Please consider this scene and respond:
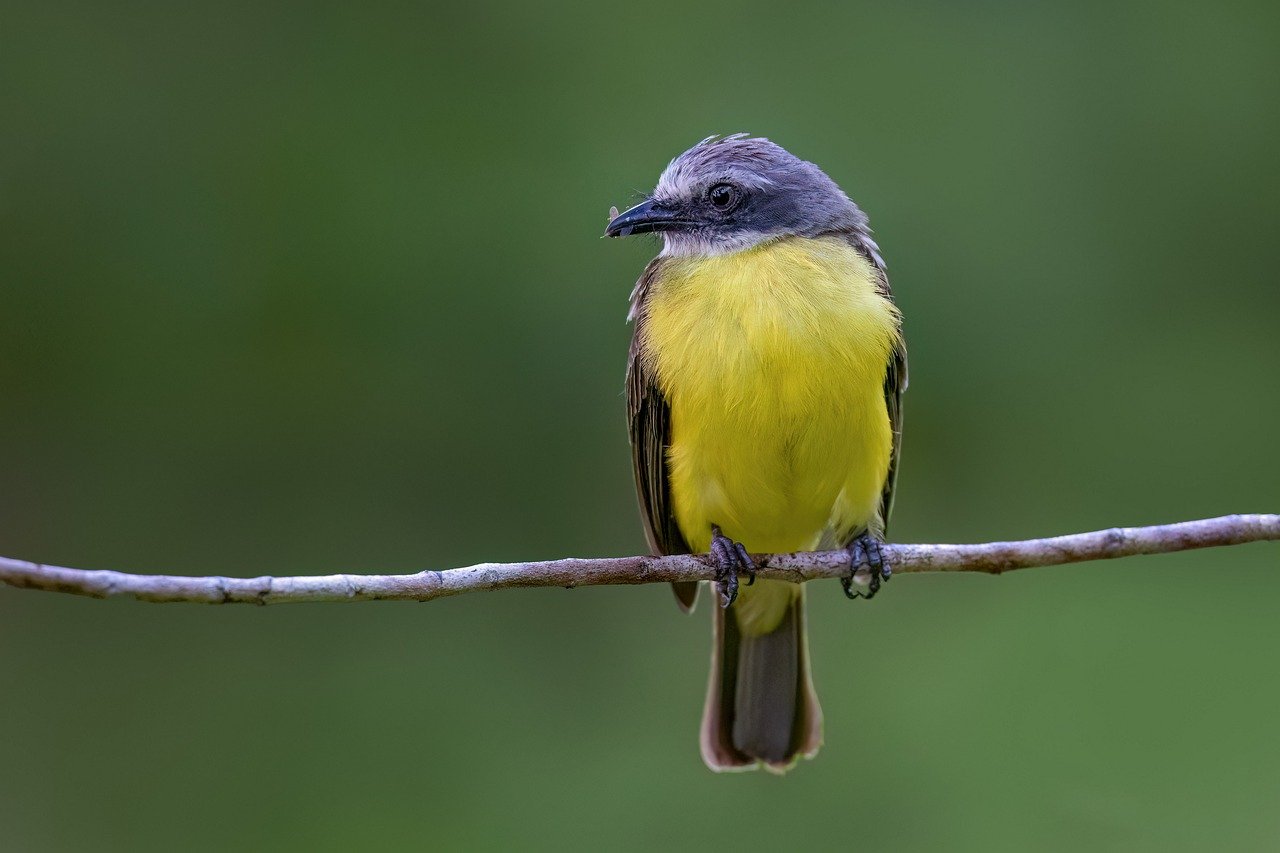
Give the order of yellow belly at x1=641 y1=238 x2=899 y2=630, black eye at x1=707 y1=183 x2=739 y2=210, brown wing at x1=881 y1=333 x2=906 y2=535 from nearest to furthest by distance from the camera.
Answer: yellow belly at x1=641 y1=238 x2=899 y2=630
brown wing at x1=881 y1=333 x2=906 y2=535
black eye at x1=707 y1=183 x2=739 y2=210

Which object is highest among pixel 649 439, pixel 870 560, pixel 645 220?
pixel 645 220

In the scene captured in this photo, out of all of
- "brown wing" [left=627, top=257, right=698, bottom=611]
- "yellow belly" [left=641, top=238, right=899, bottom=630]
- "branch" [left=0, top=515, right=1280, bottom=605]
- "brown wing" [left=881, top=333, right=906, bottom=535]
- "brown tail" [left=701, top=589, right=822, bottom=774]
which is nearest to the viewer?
"branch" [left=0, top=515, right=1280, bottom=605]

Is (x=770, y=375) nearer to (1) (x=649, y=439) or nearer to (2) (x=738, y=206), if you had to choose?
(1) (x=649, y=439)

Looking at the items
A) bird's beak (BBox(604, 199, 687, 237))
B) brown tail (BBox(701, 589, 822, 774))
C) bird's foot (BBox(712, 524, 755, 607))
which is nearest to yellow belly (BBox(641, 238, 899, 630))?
bird's foot (BBox(712, 524, 755, 607))

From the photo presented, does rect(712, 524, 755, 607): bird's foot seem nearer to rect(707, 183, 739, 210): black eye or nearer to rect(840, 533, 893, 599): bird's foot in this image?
rect(840, 533, 893, 599): bird's foot

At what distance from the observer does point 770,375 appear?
514 cm

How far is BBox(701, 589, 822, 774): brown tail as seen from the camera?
628 cm

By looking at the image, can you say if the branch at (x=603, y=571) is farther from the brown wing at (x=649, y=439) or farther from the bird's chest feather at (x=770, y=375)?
the brown wing at (x=649, y=439)

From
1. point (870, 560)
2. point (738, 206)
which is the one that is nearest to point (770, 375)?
point (870, 560)

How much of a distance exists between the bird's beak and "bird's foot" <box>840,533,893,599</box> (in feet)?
4.69

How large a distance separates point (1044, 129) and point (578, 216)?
257cm

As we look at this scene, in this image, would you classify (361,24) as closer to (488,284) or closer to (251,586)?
(488,284)

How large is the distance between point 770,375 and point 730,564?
729mm

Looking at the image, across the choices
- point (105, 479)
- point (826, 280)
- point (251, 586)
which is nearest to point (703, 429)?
point (826, 280)
